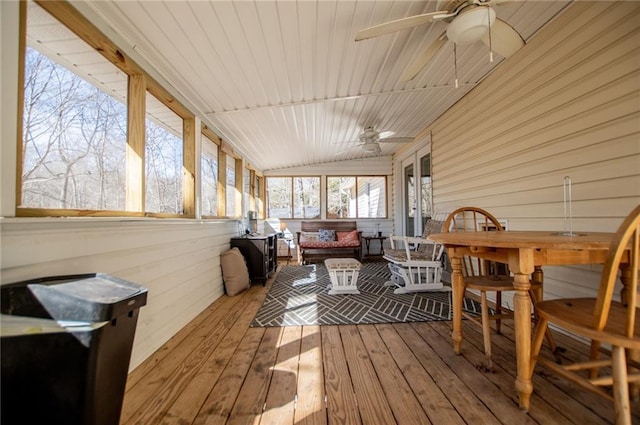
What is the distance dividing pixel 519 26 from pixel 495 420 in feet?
10.0

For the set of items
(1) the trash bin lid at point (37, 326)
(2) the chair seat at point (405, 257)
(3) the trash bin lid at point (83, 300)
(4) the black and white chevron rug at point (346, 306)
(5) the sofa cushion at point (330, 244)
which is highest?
(3) the trash bin lid at point (83, 300)

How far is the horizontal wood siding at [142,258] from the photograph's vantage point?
3.71ft

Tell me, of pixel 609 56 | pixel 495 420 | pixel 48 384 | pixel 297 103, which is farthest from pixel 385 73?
pixel 48 384

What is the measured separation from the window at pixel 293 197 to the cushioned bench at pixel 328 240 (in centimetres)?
50

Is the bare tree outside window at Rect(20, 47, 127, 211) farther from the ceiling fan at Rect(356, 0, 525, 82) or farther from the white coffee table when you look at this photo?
the white coffee table

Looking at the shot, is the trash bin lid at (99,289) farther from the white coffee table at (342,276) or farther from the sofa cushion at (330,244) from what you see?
the sofa cushion at (330,244)

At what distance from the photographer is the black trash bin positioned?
0.90 meters

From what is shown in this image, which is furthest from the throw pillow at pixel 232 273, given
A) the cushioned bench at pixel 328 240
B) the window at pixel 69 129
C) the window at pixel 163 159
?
the cushioned bench at pixel 328 240

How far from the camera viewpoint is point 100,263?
149 centimetres

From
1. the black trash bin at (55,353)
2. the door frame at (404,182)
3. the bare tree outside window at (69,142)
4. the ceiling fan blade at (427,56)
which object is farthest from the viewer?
the door frame at (404,182)

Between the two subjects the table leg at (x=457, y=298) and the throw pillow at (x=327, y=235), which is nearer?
the table leg at (x=457, y=298)

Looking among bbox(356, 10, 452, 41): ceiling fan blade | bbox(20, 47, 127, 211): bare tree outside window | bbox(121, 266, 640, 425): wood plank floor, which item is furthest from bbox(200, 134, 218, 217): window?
bbox(356, 10, 452, 41): ceiling fan blade

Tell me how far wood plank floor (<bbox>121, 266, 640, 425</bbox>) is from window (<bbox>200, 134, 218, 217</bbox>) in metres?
1.61

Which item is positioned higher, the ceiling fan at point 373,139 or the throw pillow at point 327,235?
the ceiling fan at point 373,139
